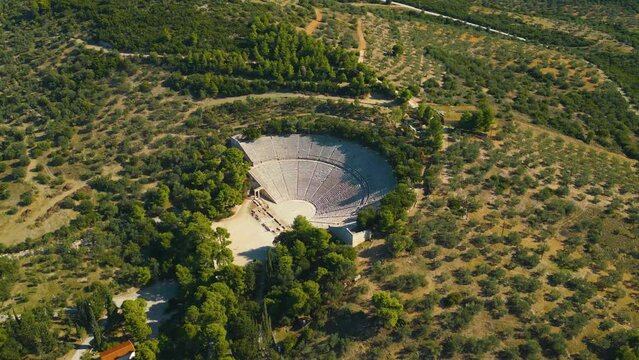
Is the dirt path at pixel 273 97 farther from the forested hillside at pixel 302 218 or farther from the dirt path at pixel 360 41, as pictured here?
the dirt path at pixel 360 41

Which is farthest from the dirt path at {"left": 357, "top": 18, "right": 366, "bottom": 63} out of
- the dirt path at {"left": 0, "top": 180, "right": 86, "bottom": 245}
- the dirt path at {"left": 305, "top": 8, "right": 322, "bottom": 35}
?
the dirt path at {"left": 0, "top": 180, "right": 86, "bottom": 245}

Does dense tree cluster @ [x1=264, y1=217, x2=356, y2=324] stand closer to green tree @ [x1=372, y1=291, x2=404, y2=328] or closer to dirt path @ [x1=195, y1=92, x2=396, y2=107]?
green tree @ [x1=372, y1=291, x2=404, y2=328]

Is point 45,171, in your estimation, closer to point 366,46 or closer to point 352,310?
point 352,310

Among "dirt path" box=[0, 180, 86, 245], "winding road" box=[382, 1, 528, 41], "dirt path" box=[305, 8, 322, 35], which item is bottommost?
"dirt path" box=[0, 180, 86, 245]

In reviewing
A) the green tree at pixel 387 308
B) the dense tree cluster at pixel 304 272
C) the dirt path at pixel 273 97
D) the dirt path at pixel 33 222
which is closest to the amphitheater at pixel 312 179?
the dense tree cluster at pixel 304 272

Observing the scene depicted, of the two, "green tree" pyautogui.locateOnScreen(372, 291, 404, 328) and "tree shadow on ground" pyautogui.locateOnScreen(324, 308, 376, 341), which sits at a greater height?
"green tree" pyautogui.locateOnScreen(372, 291, 404, 328)

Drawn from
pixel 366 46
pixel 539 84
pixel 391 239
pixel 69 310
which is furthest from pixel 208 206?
Result: pixel 539 84

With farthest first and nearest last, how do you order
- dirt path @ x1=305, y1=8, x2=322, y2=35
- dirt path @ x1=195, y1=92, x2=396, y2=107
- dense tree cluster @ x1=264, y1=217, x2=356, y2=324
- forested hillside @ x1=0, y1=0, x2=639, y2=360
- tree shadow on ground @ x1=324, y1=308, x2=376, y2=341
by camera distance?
dirt path @ x1=305, y1=8, x2=322, y2=35 < dirt path @ x1=195, y1=92, x2=396, y2=107 < dense tree cluster @ x1=264, y1=217, x2=356, y2=324 < forested hillside @ x1=0, y1=0, x2=639, y2=360 < tree shadow on ground @ x1=324, y1=308, x2=376, y2=341
